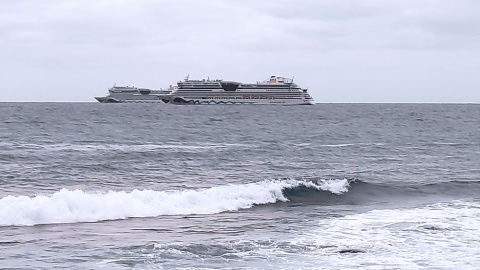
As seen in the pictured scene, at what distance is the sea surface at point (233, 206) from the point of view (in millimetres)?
14652

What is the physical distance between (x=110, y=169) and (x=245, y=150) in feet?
41.8

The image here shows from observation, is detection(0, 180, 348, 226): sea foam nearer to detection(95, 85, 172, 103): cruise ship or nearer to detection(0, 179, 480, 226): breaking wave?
detection(0, 179, 480, 226): breaking wave

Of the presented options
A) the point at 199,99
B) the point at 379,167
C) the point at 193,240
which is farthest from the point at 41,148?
the point at 199,99

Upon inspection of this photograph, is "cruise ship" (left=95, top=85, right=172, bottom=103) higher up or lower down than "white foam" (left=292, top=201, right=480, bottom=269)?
higher up

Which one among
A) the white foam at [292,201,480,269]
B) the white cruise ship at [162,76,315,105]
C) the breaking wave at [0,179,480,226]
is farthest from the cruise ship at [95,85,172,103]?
the white foam at [292,201,480,269]

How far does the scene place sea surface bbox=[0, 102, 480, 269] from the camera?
48.1 feet

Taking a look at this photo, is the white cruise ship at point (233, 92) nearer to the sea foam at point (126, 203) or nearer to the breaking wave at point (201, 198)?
the breaking wave at point (201, 198)

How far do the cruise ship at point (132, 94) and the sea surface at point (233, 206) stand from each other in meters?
143

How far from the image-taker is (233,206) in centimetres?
2245

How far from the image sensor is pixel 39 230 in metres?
17.5

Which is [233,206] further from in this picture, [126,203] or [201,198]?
[126,203]

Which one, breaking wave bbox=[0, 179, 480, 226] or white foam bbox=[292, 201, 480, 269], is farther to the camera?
breaking wave bbox=[0, 179, 480, 226]

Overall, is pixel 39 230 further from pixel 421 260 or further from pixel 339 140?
pixel 339 140

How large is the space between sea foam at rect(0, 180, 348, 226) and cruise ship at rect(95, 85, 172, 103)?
16224 centimetres
